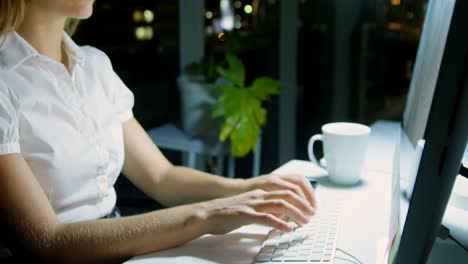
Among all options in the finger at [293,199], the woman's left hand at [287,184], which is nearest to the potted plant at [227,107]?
the woman's left hand at [287,184]

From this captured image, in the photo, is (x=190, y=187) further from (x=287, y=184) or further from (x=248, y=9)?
(x=248, y=9)

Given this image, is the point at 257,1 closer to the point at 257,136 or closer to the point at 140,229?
the point at 257,136

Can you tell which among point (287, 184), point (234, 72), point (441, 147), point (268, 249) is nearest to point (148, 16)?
point (234, 72)

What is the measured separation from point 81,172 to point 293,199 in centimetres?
48

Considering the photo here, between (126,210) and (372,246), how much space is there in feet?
2.25

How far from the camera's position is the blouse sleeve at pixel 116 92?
1.34 m

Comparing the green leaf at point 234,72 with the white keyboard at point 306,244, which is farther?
the green leaf at point 234,72

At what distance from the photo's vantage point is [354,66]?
131 inches

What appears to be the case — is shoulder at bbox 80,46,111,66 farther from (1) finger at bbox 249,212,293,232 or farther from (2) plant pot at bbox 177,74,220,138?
(2) plant pot at bbox 177,74,220,138

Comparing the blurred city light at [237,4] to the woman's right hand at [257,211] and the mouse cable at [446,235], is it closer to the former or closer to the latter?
the woman's right hand at [257,211]

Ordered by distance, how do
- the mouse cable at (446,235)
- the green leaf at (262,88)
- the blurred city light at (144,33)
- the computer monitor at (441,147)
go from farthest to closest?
Result: the blurred city light at (144,33)
the green leaf at (262,88)
the mouse cable at (446,235)
the computer monitor at (441,147)

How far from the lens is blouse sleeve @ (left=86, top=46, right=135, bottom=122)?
52.6 inches

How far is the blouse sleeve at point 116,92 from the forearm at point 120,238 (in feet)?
1.61

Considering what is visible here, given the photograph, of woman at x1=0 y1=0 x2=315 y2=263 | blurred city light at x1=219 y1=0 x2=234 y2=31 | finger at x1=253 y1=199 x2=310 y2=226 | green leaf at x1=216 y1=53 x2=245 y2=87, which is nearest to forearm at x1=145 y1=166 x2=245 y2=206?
woman at x1=0 y1=0 x2=315 y2=263
